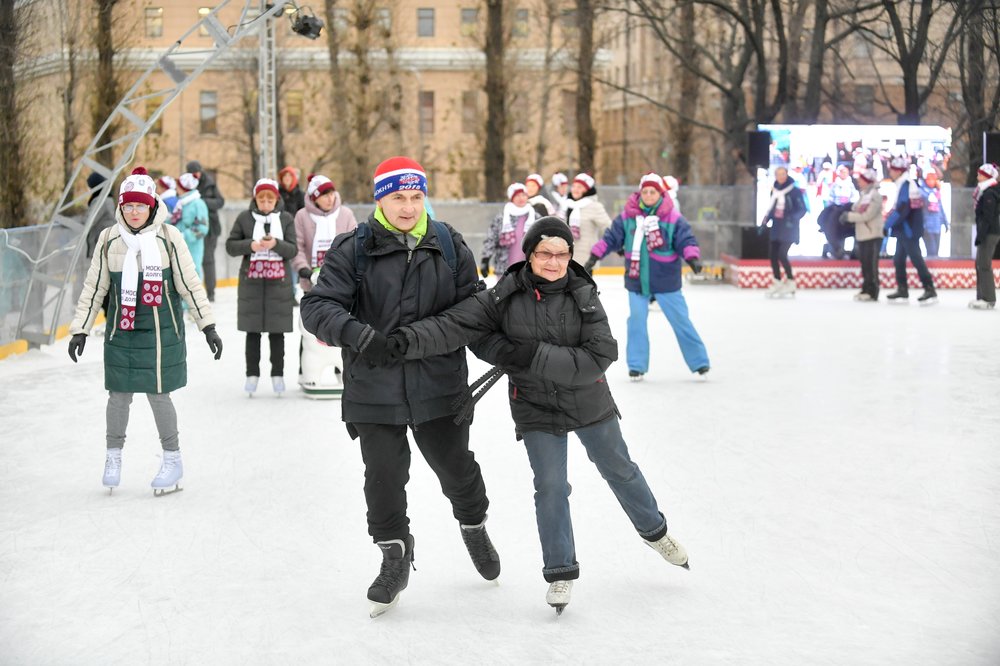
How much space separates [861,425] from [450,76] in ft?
152

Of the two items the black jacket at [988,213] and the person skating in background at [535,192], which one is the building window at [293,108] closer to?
the person skating in background at [535,192]

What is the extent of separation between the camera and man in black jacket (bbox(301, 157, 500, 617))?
5027 millimetres

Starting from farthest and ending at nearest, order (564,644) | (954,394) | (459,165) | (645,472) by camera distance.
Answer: (459,165), (954,394), (645,472), (564,644)

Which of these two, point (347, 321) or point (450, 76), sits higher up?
point (450, 76)

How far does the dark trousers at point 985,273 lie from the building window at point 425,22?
133 ft

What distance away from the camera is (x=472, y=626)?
16.1 ft

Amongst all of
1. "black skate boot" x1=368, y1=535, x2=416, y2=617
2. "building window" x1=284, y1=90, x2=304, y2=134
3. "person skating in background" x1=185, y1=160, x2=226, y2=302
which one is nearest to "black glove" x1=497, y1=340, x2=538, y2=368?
"black skate boot" x1=368, y1=535, x2=416, y2=617

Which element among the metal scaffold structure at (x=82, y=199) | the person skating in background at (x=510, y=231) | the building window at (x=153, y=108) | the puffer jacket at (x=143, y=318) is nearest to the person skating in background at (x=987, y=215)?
the person skating in background at (x=510, y=231)

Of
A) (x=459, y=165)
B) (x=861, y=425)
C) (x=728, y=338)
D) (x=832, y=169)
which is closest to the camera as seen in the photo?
(x=861, y=425)

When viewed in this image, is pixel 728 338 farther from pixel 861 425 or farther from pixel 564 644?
pixel 564 644

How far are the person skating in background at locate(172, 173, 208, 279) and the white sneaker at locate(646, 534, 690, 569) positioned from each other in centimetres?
1119

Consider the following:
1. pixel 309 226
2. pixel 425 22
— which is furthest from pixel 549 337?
pixel 425 22

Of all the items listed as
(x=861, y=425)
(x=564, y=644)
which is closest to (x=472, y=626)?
(x=564, y=644)

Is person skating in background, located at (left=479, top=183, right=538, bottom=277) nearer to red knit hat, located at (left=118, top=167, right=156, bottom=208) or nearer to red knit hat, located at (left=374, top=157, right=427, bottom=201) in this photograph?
red knit hat, located at (left=118, top=167, right=156, bottom=208)
